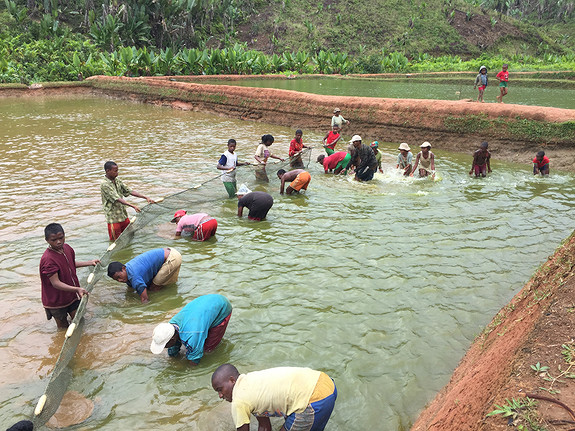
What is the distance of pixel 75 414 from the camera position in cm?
404

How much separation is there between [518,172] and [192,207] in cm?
952

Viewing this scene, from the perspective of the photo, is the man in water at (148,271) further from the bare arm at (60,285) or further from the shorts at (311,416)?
the shorts at (311,416)

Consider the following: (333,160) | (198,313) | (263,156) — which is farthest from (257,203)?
(333,160)

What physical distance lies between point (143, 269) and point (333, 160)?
7623 mm

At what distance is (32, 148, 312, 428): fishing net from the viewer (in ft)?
12.6

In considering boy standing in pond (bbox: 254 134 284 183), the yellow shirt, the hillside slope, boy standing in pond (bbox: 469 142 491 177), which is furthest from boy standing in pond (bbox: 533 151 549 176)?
the hillside slope

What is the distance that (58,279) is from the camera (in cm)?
485

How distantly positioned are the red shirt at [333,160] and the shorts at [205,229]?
5377 mm

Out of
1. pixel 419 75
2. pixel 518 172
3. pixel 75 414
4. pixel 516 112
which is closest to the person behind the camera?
pixel 75 414

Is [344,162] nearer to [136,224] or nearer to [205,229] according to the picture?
[205,229]

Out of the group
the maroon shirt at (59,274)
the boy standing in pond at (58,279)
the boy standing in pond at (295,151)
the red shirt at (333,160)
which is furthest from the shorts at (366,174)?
the maroon shirt at (59,274)

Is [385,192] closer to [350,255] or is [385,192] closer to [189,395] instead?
[350,255]

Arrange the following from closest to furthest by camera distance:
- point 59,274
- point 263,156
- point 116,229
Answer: point 59,274
point 116,229
point 263,156

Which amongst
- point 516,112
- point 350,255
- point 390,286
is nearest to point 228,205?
point 350,255
